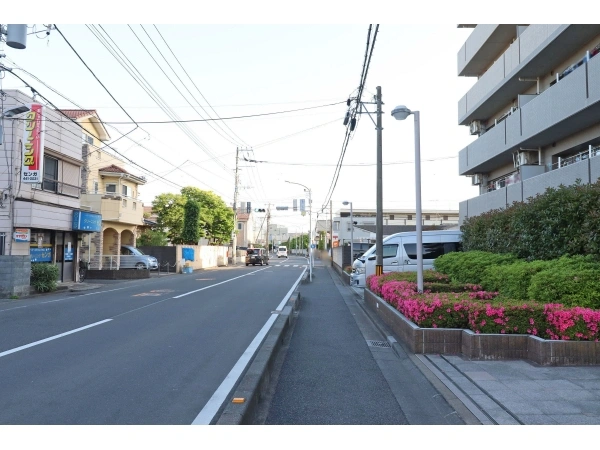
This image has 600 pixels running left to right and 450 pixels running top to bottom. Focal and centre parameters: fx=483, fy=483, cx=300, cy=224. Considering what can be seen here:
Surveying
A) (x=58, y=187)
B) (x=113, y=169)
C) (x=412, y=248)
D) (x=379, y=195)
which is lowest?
(x=412, y=248)

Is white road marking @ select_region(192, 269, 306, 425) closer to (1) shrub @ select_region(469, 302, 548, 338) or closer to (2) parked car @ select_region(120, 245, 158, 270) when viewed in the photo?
(1) shrub @ select_region(469, 302, 548, 338)

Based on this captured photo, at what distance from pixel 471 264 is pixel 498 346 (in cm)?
568

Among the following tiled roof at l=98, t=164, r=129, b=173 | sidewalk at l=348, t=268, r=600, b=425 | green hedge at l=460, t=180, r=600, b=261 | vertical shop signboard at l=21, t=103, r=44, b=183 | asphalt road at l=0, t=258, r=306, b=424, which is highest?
tiled roof at l=98, t=164, r=129, b=173

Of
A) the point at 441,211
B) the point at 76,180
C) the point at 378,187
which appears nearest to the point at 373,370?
the point at 378,187

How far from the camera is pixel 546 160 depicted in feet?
54.2

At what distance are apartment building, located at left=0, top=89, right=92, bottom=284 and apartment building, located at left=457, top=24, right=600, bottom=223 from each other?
16840mm

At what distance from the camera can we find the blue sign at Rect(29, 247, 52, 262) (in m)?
19.8

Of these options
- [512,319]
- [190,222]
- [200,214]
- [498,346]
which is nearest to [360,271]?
[512,319]

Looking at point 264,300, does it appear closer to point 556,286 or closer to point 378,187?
point 378,187

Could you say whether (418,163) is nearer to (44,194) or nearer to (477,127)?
(477,127)

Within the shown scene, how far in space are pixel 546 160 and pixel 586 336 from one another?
451 inches

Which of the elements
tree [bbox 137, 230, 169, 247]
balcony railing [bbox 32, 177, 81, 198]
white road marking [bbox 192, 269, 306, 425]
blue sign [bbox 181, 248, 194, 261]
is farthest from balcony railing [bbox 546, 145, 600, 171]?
tree [bbox 137, 230, 169, 247]

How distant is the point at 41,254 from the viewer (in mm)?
20406

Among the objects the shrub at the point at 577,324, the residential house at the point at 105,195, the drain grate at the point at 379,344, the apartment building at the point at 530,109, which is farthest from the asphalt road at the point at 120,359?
the residential house at the point at 105,195
